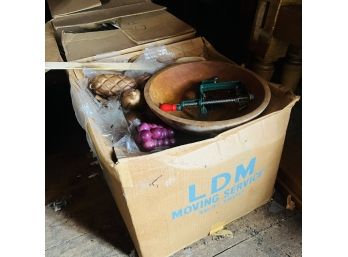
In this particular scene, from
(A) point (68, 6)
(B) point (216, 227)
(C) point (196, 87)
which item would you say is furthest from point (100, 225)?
(A) point (68, 6)

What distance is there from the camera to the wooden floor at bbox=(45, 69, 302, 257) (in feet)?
3.32

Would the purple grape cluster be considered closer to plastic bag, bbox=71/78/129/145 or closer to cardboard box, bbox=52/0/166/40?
plastic bag, bbox=71/78/129/145

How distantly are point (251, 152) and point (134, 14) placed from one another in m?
0.79

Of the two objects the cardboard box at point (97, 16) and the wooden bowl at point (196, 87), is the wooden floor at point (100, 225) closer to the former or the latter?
the wooden bowl at point (196, 87)

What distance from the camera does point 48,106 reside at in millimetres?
1649

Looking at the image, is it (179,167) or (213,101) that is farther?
(213,101)

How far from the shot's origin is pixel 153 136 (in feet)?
2.55

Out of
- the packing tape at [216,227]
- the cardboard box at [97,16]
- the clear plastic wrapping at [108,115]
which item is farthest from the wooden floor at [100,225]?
the cardboard box at [97,16]

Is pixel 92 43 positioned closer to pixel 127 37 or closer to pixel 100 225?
pixel 127 37

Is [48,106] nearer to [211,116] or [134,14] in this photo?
[134,14]

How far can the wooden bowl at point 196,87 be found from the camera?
0.85 metres

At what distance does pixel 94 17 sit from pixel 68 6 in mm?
159

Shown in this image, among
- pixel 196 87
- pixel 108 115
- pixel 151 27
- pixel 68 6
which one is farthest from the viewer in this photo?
pixel 68 6

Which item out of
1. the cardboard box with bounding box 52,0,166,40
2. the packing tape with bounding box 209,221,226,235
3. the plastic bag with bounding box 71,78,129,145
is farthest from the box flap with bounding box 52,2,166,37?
the packing tape with bounding box 209,221,226,235
